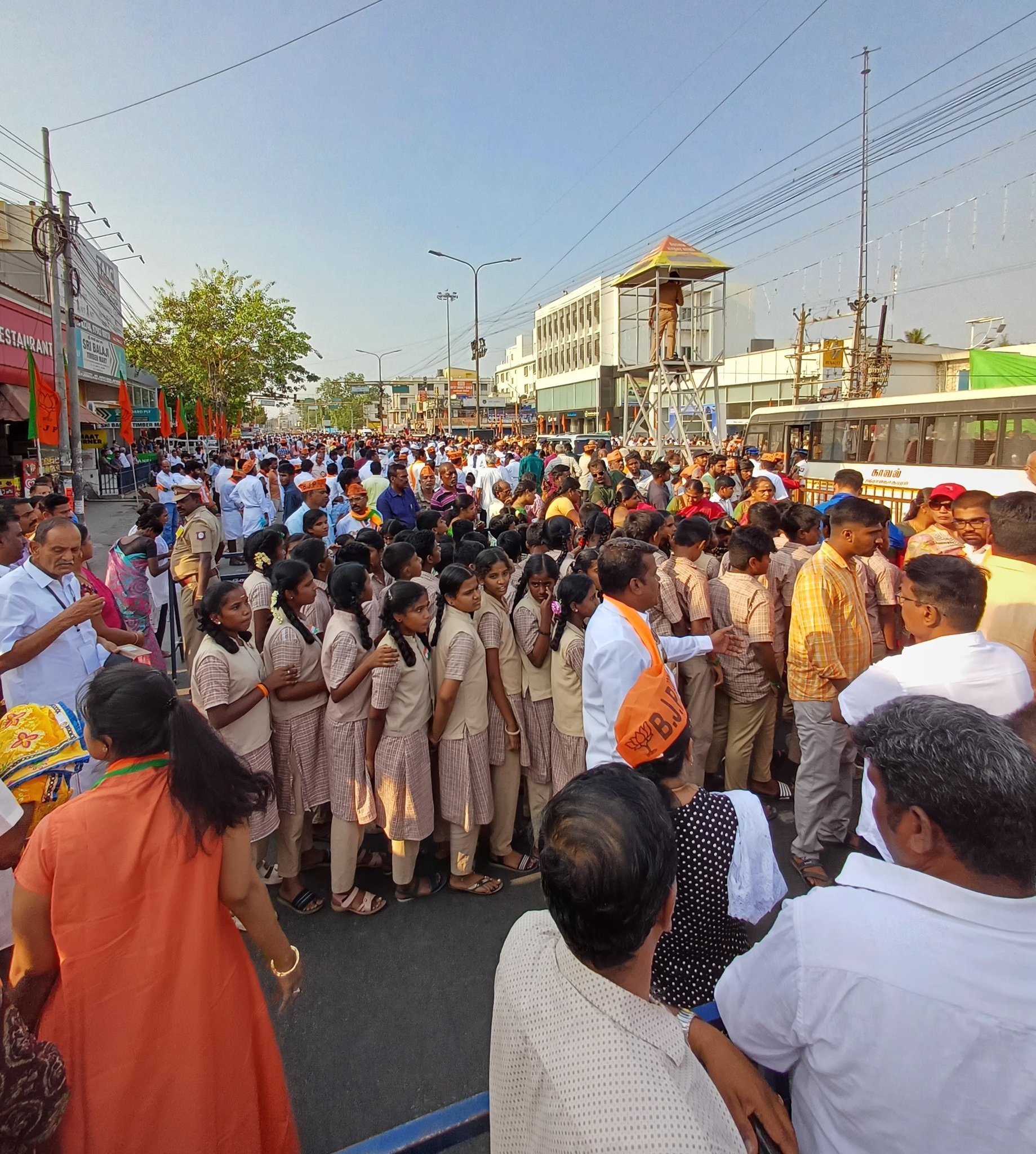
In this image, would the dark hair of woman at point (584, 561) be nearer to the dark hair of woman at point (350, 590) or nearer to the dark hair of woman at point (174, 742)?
the dark hair of woman at point (350, 590)

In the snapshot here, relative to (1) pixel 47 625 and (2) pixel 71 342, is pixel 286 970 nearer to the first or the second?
(1) pixel 47 625

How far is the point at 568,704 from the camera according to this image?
11.8 ft

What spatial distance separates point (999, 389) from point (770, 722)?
Result: 12.3 meters

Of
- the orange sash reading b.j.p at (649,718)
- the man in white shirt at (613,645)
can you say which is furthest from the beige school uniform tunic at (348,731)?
the orange sash reading b.j.p at (649,718)

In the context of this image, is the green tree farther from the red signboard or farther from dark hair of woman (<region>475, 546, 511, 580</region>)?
dark hair of woman (<region>475, 546, 511, 580</region>)

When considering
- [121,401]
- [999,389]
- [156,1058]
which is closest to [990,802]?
[156,1058]

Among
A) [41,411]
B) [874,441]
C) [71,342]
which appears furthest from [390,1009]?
[874,441]

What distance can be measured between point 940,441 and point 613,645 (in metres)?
14.8

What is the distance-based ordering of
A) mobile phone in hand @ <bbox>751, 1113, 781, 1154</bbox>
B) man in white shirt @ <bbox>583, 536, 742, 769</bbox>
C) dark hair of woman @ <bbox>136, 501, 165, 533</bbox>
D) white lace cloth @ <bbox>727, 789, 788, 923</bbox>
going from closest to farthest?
mobile phone in hand @ <bbox>751, 1113, 781, 1154</bbox> → white lace cloth @ <bbox>727, 789, 788, 923</bbox> → man in white shirt @ <bbox>583, 536, 742, 769</bbox> → dark hair of woman @ <bbox>136, 501, 165, 533</bbox>

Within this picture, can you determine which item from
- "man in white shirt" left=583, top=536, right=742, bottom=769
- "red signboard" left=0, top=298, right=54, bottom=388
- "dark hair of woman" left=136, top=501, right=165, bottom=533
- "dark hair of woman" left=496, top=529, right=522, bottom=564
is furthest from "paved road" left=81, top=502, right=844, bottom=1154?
"red signboard" left=0, top=298, right=54, bottom=388

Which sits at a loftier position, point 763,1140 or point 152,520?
point 152,520

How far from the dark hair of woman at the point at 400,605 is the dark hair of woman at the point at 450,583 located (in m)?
0.20

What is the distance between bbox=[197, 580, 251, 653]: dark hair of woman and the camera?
3045 millimetres

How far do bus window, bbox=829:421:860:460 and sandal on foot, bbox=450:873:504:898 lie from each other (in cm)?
1606
